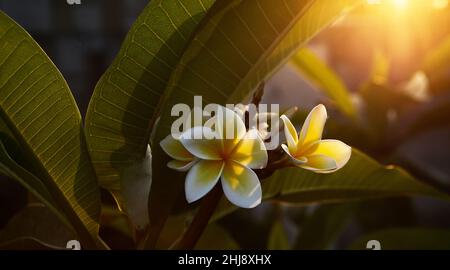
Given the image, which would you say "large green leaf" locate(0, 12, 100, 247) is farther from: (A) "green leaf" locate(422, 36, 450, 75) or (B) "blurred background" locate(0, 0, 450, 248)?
(A) "green leaf" locate(422, 36, 450, 75)

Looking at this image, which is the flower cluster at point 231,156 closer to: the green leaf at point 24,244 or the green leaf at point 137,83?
the green leaf at point 137,83

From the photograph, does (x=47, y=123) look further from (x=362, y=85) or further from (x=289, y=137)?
(x=362, y=85)

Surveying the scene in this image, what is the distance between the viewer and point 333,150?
0.49 m

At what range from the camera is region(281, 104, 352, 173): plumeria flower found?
0.48 metres

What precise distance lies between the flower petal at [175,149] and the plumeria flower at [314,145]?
8cm

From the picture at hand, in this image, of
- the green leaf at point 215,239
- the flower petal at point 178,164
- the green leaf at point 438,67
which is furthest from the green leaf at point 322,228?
the flower petal at point 178,164

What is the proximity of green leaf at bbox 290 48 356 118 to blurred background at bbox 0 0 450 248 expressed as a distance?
23mm

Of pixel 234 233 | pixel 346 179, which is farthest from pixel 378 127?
pixel 346 179

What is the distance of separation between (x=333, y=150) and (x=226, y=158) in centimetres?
8

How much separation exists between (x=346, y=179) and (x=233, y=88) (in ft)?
0.65

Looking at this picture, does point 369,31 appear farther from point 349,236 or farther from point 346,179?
point 346,179

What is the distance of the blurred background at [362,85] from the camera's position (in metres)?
1.11
